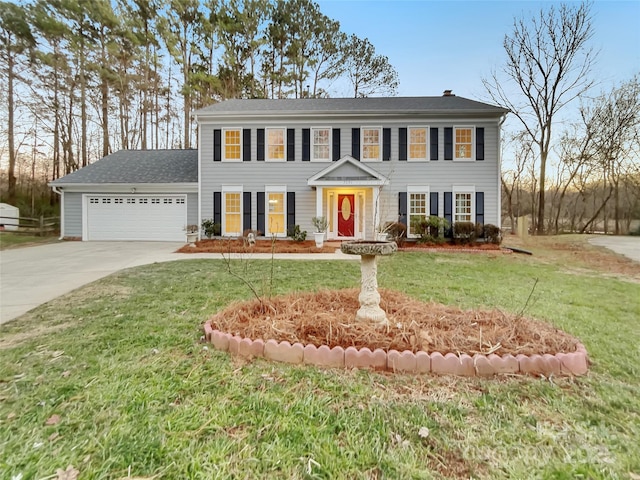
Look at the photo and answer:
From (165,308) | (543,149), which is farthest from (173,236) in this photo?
(543,149)

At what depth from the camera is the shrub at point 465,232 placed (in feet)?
39.9

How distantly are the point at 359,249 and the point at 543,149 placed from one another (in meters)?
22.0

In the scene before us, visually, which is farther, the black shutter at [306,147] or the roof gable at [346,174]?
the black shutter at [306,147]

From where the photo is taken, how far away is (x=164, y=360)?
2.75 metres

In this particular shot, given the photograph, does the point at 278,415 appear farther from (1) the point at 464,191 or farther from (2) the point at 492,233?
(1) the point at 464,191

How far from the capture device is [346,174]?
12.5m

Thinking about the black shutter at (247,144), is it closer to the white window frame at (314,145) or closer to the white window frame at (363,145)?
the white window frame at (314,145)

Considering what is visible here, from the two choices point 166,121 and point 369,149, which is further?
point 166,121

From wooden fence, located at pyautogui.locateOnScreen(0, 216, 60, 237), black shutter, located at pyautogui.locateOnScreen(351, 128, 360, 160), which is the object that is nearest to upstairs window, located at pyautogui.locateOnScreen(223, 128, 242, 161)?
black shutter, located at pyautogui.locateOnScreen(351, 128, 360, 160)

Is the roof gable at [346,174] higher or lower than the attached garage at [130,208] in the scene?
higher

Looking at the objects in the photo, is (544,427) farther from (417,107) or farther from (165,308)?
(417,107)

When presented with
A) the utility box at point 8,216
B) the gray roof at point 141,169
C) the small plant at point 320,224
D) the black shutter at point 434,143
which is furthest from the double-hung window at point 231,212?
the utility box at point 8,216

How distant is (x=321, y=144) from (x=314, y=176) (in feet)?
5.77

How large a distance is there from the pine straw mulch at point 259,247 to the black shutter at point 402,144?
4775 mm
